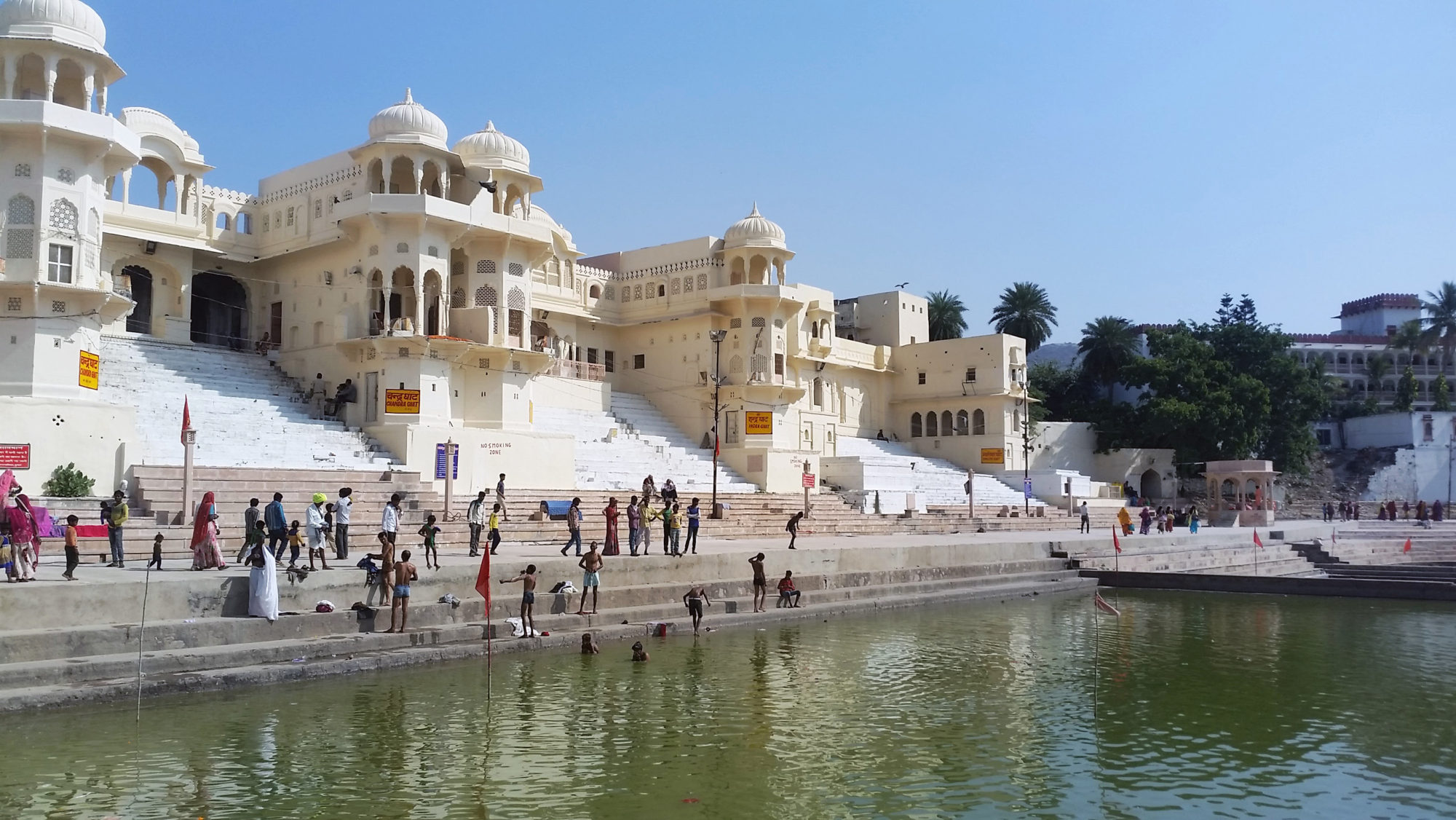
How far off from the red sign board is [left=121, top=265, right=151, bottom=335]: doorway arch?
41.0 feet

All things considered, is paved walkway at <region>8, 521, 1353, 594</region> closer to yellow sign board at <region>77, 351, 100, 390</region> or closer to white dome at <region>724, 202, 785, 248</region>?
yellow sign board at <region>77, 351, 100, 390</region>

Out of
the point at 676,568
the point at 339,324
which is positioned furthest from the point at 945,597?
the point at 339,324

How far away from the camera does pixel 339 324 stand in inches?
1137

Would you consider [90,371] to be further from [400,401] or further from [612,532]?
[612,532]

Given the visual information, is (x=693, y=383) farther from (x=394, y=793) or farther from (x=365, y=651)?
(x=394, y=793)

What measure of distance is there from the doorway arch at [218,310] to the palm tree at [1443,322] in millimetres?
69503

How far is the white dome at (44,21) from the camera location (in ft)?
70.5

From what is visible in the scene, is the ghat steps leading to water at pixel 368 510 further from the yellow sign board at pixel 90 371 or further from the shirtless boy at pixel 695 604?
the shirtless boy at pixel 695 604

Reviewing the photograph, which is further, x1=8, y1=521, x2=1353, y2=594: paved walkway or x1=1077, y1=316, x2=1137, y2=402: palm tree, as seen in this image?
x1=1077, y1=316, x2=1137, y2=402: palm tree

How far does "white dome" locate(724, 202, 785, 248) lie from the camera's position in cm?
3997

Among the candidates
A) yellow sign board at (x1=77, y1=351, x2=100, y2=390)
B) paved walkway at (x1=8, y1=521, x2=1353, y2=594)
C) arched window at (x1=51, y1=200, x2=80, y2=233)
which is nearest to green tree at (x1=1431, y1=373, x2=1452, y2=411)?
paved walkway at (x1=8, y1=521, x2=1353, y2=594)

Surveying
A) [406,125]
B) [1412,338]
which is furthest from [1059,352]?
[406,125]

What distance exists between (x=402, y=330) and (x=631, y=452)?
9019 mm

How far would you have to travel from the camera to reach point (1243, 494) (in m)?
41.7
